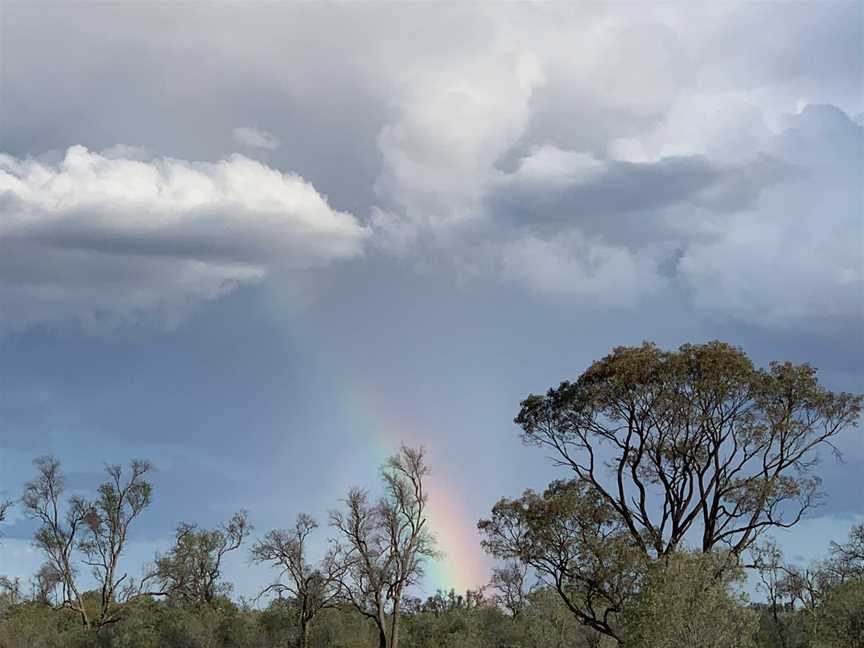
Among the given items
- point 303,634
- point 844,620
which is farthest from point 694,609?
point 303,634

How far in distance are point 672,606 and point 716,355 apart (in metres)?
16.4

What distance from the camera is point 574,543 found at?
50125mm

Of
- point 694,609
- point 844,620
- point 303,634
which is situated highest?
point 303,634

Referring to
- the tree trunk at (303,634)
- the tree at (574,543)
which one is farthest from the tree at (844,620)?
the tree trunk at (303,634)

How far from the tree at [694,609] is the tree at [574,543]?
373 inches

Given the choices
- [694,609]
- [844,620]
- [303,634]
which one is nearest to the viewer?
[694,609]

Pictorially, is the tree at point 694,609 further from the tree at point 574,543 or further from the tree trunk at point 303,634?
the tree trunk at point 303,634

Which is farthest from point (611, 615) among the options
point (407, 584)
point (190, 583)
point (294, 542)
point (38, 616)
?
point (38, 616)

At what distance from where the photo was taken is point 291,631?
8175 centimetres

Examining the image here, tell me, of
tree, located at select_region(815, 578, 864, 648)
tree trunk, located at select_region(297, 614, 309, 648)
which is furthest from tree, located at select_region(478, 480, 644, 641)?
tree trunk, located at select_region(297, 614, 309, 648)

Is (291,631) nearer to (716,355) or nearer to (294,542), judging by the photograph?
(294,542)

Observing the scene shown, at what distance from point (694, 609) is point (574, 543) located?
14.0 meters

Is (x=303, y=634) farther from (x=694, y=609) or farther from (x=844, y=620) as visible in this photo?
(x=694, y=609)

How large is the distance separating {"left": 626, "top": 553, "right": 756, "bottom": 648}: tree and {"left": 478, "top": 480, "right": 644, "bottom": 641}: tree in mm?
9485
